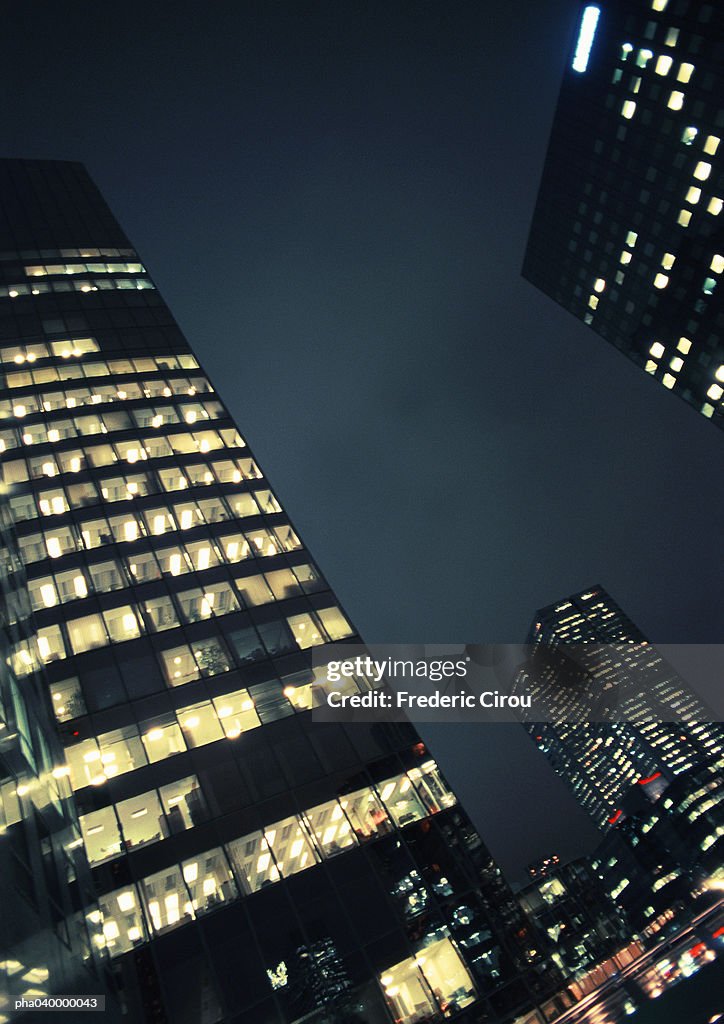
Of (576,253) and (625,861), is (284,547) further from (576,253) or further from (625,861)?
(625,861)

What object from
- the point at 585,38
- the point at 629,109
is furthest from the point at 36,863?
the point at 585,38

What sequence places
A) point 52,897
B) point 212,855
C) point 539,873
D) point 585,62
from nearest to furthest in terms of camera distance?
point 52,897 < point 212,855 < point 585,62 < point 539,873

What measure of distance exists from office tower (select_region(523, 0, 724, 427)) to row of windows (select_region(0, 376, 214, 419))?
5913 centimetres

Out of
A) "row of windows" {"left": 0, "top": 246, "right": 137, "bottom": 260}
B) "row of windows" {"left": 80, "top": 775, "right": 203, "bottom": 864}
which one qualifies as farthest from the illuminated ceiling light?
"row of windows" {"left": 0, "top": 246, "right": 137, "bottom": 260}

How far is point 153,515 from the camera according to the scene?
131 feet

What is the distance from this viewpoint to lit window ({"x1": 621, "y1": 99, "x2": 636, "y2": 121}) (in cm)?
6725

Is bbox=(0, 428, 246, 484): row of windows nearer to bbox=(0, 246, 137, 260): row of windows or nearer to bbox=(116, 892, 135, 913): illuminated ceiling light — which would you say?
bbox=(116, 892, 135, 913): illuminated ceiling light

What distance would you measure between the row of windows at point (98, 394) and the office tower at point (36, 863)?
2033 centimetres

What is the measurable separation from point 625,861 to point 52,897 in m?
192

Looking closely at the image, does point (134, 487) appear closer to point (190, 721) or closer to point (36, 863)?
point (190, 721)

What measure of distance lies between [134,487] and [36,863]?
2729 cm

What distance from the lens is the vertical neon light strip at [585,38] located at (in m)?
66.1

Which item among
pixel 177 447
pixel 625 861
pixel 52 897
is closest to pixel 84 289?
pixel 177 447

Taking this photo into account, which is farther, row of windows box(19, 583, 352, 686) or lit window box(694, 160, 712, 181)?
lit window box(694, 160, 712, 181)
